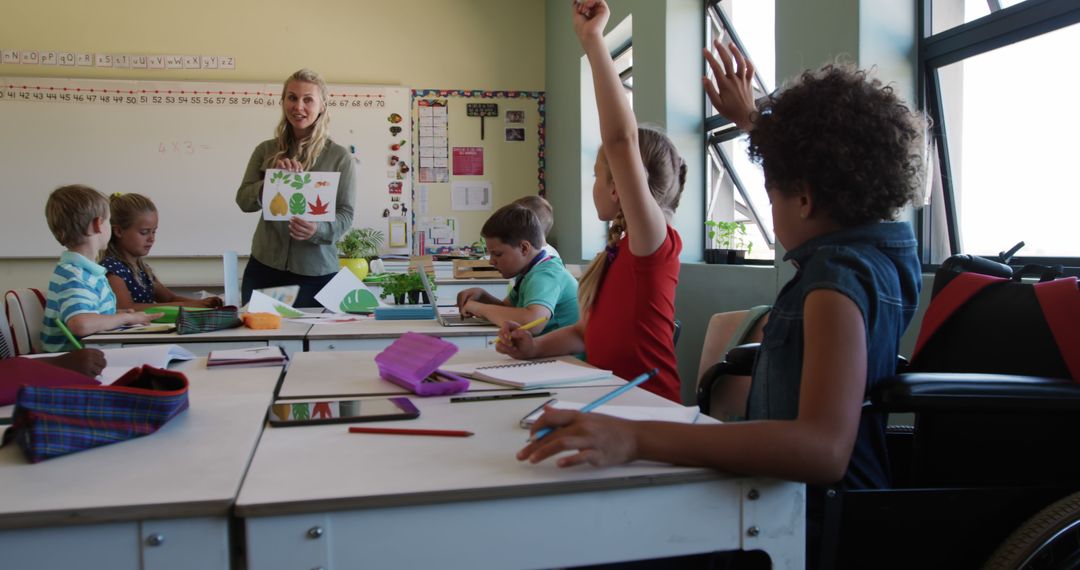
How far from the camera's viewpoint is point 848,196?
3.33ft

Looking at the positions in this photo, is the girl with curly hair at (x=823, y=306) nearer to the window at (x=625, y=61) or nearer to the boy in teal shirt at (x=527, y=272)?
the boy in teal shirt at (x=527, y=272)

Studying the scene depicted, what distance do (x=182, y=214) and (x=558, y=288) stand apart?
13.0 ft

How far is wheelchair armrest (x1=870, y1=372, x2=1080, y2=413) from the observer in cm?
94

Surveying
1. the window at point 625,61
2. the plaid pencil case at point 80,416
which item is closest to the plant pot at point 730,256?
the window at point 625,61

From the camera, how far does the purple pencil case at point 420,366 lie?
124 centimetres

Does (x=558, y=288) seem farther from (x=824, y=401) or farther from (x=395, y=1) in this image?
(x=395, y=1)

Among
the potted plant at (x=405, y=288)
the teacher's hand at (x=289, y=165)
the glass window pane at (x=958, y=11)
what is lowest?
the potted plant at (x=405, y=288)

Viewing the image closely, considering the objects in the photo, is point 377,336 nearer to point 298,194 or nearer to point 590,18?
point 298,194

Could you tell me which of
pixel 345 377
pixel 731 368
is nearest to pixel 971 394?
pixel 731 368

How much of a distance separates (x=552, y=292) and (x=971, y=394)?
1500 millimetres

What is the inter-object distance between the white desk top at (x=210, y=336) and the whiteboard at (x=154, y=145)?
3418 mm

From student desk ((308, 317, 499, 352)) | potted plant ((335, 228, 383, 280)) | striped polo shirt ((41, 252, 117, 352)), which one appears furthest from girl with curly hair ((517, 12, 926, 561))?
potted plant ((335, 228, 383, 280))

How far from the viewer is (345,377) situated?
4.68 ft

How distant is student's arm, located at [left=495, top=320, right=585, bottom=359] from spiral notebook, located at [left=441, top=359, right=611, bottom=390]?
122mm
